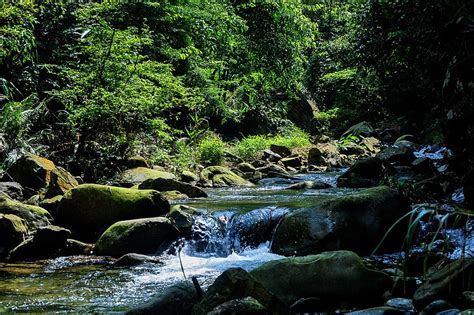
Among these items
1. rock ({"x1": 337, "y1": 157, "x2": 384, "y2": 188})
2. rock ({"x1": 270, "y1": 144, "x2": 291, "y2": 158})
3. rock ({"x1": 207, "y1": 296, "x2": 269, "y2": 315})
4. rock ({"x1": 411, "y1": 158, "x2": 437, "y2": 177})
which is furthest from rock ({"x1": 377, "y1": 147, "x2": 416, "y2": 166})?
rock ({"x1": 207, "y1": 296, "x2": 269, "y2": 315})

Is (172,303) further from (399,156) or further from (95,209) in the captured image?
(399,156)

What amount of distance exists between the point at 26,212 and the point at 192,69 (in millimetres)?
10715

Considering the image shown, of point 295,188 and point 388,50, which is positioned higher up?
point 388,50

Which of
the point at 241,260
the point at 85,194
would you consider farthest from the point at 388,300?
the point at 85,194

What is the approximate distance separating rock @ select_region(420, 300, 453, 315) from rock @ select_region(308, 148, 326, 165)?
1305 centimetres

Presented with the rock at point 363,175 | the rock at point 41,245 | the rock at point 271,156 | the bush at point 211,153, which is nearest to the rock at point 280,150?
the rock at point 271,156

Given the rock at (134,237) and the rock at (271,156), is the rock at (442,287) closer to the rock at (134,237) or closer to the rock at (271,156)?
the rock at (134,237)

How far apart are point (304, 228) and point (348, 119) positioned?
65.3ft

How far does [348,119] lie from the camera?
1014 inches

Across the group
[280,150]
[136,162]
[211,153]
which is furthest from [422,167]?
[280,150]

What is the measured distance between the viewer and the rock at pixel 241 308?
3.53 m

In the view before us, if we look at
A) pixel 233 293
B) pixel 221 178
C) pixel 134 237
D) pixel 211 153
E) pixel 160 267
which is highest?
pixel 211 153

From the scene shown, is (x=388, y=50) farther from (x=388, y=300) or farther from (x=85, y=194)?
(x=85, y=194)

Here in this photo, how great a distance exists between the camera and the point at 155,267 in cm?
645
